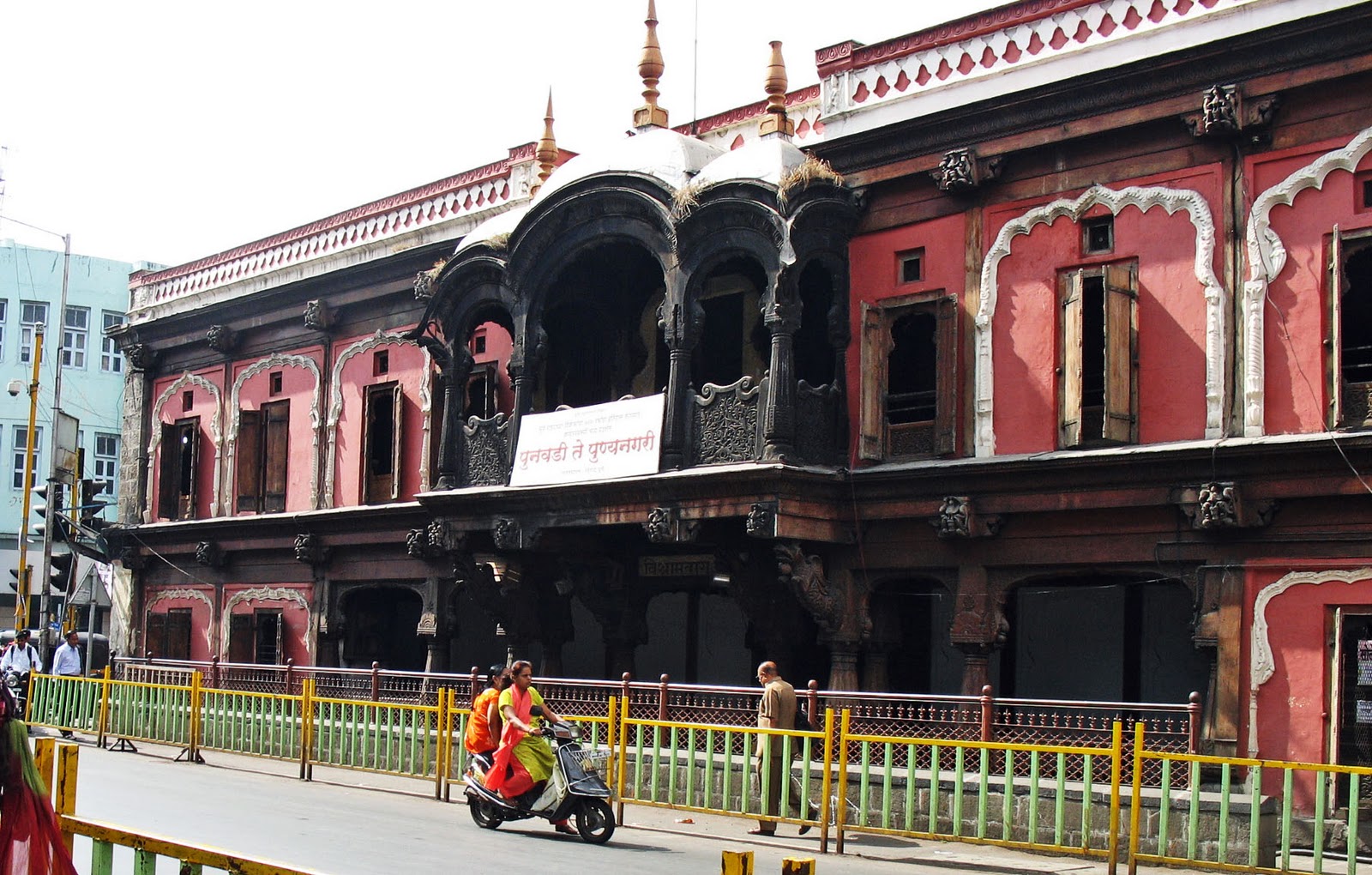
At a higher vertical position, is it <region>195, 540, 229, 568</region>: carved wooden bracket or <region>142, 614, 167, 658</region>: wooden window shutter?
<region>195, 540, 229, 568</region>: carved wooden bracket

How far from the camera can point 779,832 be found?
50.2 ft

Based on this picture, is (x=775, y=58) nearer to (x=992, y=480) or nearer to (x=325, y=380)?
(x=992, y=480)

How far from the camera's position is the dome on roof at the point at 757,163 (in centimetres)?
1884

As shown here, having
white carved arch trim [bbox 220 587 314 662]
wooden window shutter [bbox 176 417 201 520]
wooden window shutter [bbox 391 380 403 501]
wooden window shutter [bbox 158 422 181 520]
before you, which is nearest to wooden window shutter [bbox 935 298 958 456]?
wooden window shutter [bbox 391 380 403 501]

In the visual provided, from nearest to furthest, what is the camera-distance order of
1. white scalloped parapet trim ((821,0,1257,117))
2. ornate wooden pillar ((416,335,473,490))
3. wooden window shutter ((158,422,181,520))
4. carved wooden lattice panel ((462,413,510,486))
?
1. white scalloped parapet trim ((821,0,1257,117))
2. carved wooden lattice panel ((462,413,510,486))
3. ornate wooden pillar ((416,335,473,490))
4. wooden window shutter ((158,422,181,520))

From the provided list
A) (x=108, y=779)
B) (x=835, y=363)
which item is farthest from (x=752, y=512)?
(x=108, y=779)

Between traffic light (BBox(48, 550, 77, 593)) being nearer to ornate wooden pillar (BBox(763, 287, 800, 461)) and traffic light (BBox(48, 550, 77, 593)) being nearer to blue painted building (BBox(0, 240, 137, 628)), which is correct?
ornate wooden pillar (BBox(763, 287, 800, 461))

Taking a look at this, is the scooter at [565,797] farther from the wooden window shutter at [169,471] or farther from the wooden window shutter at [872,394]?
the wooden window shutter at [169,471]

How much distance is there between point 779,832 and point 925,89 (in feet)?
29.4

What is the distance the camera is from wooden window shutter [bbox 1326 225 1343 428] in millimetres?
15492

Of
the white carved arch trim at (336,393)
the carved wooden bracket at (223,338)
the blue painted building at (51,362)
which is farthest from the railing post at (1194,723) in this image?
the blue painted building at (51,362)

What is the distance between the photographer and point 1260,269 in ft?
53.2

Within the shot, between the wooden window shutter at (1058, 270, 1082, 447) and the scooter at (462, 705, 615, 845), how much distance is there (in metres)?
6.16

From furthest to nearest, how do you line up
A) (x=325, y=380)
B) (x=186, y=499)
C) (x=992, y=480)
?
(x=186, y=499)
(x=325, y=380)
(x=992, y=480)
